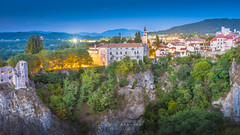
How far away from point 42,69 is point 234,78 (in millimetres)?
41688

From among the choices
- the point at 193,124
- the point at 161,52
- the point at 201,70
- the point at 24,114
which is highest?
the point at 161,52

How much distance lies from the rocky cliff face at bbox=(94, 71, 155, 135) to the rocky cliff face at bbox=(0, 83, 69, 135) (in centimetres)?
919

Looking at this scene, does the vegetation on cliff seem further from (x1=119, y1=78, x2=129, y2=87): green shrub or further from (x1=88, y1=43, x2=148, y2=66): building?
(x1=119, y1=78, x2=129, y2=87): green shrub

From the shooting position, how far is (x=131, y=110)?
1619 inches

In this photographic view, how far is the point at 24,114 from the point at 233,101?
121 feet

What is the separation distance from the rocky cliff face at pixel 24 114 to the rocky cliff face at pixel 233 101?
3004 centimetres

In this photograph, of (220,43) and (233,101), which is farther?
(220,43)

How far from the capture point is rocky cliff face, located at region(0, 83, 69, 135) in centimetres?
3066

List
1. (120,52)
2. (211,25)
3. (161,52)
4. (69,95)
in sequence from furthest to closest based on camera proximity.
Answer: (211,25) < (161,52) < (120,52) < (69,95)

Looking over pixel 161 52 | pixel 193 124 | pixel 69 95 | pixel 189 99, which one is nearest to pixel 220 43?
pixel 161 52

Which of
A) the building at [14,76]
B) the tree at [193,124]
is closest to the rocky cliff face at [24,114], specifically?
the building at [14,76]

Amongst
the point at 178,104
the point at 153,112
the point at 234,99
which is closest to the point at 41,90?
the point at 153,112

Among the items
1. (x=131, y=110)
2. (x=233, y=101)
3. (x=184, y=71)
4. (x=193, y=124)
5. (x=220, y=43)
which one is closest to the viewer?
(x=193, y=124)

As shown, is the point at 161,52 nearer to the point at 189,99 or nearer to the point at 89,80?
the point at 189,99
